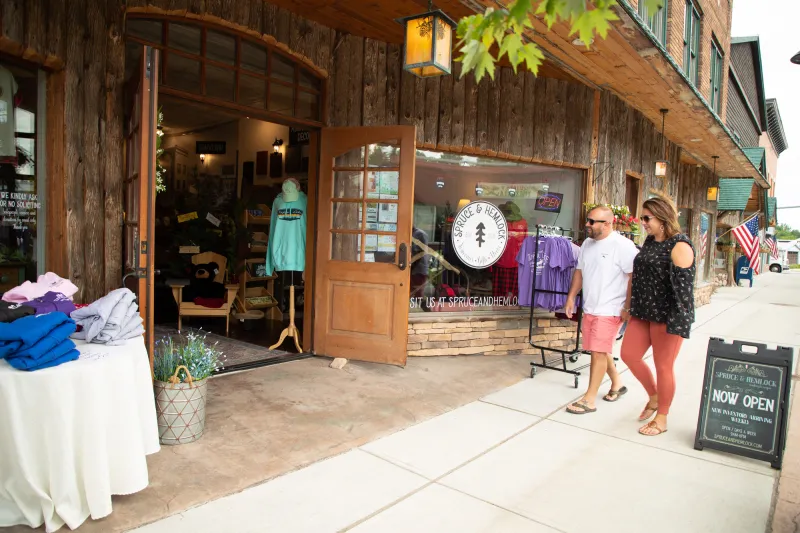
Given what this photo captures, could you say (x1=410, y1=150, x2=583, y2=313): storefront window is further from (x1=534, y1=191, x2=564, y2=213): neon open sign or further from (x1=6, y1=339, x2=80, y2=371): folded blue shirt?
(x1=6, y1=339, x2=80, y2=371): folded blue shirt

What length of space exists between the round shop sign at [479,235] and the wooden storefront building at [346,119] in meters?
0.26

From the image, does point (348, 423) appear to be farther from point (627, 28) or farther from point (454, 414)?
point (627, 28)

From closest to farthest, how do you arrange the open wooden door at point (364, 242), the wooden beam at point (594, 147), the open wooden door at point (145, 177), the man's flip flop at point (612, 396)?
the open wooden door at point (145, 177)
the man's flip flop at point (612, 396)
the open wooden door at point (364, 242)
the wooden beam at point (594, 147)

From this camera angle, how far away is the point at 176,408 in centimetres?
343

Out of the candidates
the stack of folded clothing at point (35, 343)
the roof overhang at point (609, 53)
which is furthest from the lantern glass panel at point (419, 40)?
the stack of folded clothing at point (35, 343)

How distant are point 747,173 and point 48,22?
50.7 ft

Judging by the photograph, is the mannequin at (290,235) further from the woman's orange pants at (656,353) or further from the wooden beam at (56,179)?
the woman's orange pants at (656,353)

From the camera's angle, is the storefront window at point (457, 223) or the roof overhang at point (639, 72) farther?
the storefront window at point (457, 223)

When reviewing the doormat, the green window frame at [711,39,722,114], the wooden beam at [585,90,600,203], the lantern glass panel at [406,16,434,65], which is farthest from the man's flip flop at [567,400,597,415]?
the green window frame at [711,39,722,114]

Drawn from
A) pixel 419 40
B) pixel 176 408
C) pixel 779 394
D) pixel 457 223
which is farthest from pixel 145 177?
pixel 779 394

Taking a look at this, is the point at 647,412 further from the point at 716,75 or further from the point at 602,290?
the point at 716,75

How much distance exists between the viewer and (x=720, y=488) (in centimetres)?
323

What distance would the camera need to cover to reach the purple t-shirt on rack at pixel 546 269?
18.8 feet

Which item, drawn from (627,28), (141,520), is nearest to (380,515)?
(141,520)
